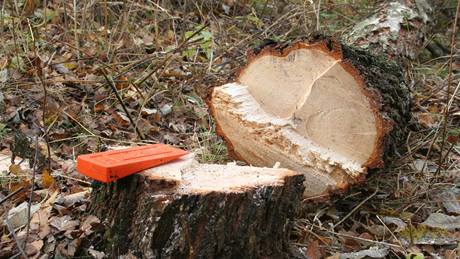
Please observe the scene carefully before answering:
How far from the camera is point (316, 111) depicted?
2.93 meters

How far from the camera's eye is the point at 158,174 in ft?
7.25

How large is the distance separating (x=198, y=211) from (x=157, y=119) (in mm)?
1950

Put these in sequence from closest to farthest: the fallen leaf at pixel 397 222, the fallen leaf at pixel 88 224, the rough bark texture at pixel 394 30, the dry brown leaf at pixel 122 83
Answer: the fallen leaf at pixel 88 224 → the fallen leaf at pixel 397 222 → the rough bark texture at pixel 394 30 → the dry brown leaf at pixel 122 83

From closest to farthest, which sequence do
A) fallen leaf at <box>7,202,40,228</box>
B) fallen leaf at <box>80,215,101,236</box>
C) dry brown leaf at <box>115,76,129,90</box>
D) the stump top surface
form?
the stump top surface < fallen leaf at <box>80,215,101,236</box> < fallen leaf at <box>7,202,40,228</box> < dry brown leaf at <box>115,76,129,90</box>

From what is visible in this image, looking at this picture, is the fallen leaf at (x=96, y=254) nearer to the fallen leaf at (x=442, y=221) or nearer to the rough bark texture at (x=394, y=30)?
the fallen leaf at (x=442, y=221)

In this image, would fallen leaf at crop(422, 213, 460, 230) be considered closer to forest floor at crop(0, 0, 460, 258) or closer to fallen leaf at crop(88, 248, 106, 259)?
forest floor at crop(0, 0, 460, 258)

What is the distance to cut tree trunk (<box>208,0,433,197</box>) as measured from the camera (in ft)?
9.09

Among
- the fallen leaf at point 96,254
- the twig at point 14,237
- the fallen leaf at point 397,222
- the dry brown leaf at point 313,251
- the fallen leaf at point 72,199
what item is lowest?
the fallen leaf at point 397,222

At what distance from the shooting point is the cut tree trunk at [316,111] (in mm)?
2771

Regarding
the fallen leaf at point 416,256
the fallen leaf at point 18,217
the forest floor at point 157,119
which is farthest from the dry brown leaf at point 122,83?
the fallen leaf at point 416,256

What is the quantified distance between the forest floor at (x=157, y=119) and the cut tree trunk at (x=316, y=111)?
173mm

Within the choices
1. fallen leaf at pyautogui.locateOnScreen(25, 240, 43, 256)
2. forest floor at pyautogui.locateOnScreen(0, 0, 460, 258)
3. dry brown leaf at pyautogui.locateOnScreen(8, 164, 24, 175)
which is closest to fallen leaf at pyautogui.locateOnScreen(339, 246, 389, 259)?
forest floor at pyautogui.locateOnScreen(0, 0, 460, 258)

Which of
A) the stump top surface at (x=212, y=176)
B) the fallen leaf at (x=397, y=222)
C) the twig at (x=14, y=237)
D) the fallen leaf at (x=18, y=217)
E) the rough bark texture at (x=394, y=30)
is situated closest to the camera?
the twig at (x=14, y=237)

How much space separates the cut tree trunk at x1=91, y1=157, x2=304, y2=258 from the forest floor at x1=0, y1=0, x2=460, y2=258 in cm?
18
